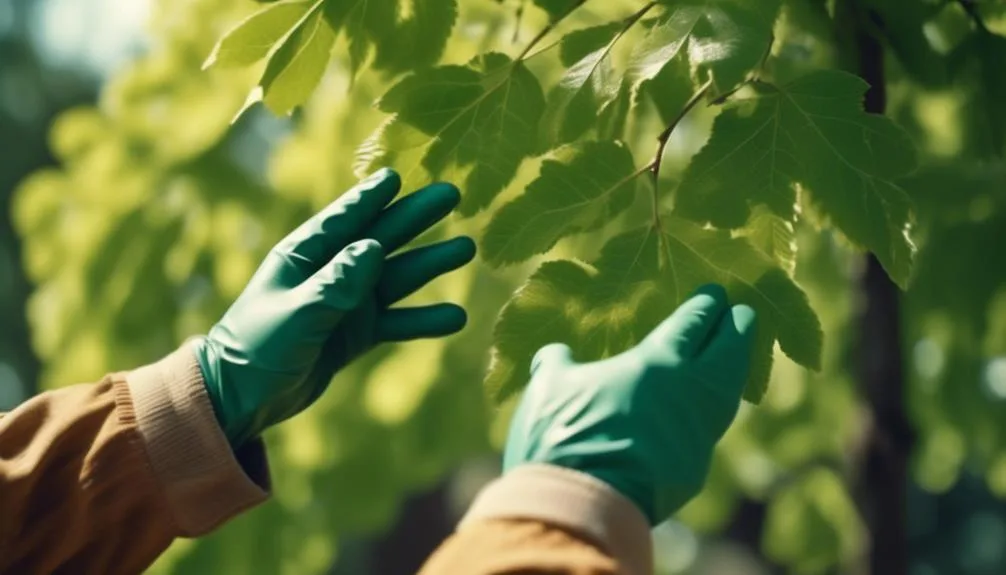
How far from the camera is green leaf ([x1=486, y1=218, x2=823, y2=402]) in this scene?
1.73m

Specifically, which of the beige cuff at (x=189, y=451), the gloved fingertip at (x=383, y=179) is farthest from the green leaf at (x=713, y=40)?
the beige cuff at (x=189, y=451)

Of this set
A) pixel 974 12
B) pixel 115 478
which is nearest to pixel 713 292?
pixel 115 478

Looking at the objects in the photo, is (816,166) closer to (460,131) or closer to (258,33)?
(460,131)

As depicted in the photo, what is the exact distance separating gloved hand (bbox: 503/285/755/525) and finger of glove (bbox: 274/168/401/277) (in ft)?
1.15

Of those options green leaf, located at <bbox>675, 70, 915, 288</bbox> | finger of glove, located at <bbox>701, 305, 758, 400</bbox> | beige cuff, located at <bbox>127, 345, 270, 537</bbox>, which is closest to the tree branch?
green leaf, located at <bbox>675, 70, 915, 288</bbox>

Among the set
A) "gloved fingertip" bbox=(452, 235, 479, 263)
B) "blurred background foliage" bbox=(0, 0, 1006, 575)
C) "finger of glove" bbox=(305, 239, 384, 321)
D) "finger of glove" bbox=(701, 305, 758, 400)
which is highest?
"finger of glove" bbox=(305, 239, 384, 321)

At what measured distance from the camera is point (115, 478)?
1.78 meters

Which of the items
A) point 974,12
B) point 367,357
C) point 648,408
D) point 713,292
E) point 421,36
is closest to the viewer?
point 648,408

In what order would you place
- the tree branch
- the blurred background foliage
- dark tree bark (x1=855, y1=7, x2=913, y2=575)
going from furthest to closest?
1. the blurred background foliage
2. dark tree bark (x1=855, y1=7, x2=913, y2=575)
3. the tree branch

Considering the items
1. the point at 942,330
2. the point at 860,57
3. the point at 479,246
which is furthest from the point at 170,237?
the point at 479,246

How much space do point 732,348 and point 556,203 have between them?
0.95 ft

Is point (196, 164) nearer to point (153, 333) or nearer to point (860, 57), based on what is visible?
point (153, 333)

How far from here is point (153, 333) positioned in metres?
4.84

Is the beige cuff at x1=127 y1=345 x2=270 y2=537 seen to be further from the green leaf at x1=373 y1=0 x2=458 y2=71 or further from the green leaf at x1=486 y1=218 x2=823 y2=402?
the green leaf at x1=373 y1=0 x2=458 y2=71
